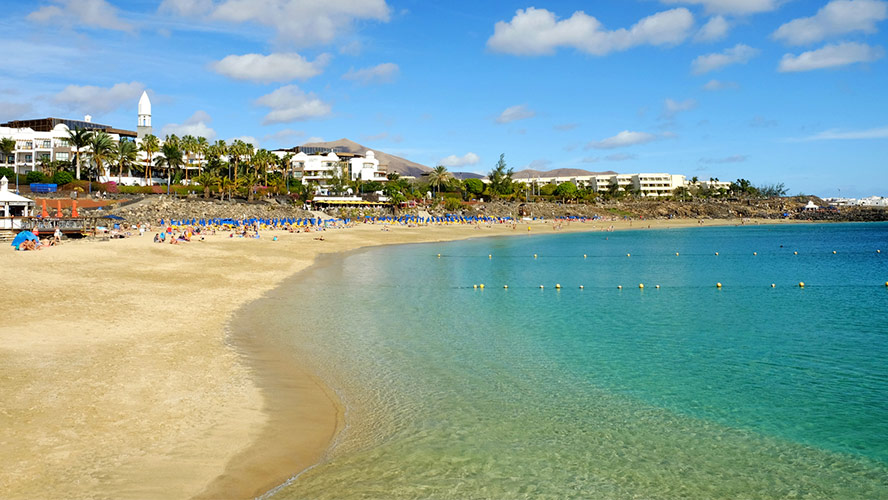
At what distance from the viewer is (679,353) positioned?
18109 mm

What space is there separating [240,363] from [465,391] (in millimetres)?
5695

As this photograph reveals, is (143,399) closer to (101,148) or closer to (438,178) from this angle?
(101,148)

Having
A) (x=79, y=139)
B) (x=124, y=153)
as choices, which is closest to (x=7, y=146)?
(x=79, y=139)

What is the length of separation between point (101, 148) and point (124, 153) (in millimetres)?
4333

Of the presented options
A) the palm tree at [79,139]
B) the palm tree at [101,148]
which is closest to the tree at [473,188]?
the palm tree at [101,148]

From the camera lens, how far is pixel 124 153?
9138cm

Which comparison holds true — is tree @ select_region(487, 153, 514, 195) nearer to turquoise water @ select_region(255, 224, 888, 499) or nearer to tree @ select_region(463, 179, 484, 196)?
tree @ select_region(463, 179, 484, 196)

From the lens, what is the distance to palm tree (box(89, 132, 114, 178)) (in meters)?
86.2

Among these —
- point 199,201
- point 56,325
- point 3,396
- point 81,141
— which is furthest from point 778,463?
point 81,141

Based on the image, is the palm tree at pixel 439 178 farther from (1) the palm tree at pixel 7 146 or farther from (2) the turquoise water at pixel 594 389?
(2) the turquoise water at pixel 594 389

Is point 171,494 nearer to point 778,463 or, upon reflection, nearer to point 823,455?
point 778,463

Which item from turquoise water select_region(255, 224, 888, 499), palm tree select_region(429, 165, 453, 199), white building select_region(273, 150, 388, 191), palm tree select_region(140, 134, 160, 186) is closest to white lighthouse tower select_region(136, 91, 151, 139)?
palm tree select_region(140, 134, 160, 186)

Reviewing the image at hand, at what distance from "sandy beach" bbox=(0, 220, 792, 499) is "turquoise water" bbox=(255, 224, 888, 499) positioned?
3.12ft

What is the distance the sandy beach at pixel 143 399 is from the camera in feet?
27.8
